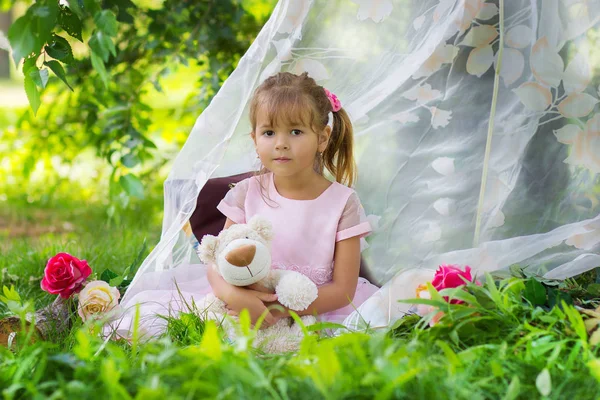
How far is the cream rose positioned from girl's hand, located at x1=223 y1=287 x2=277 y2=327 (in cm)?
39

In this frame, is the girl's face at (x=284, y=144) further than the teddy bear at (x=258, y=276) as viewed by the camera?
Yes

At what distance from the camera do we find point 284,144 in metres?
2.13

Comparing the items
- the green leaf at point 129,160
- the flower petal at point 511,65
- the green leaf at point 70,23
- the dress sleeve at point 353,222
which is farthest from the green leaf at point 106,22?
the green leaf at point 129,160

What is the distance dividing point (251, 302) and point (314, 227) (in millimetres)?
358

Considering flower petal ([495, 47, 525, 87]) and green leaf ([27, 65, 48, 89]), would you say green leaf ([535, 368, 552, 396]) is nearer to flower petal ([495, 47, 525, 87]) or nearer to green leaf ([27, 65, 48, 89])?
flower petal ([495, 47, 525, 87])

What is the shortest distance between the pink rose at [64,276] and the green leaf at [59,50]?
0.65m

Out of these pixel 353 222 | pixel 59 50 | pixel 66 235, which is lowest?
pixel 66 235

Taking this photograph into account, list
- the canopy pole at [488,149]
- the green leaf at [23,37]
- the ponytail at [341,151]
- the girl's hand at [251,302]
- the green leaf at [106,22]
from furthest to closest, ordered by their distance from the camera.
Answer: the ponytail at [341,151]
the canopy pole at [488,149]
the girl's hand at [251,302]
the green leaf at [106,22]
the green leaf at [23,37]

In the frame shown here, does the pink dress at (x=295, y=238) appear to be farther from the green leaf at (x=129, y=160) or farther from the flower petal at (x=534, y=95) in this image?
the green leaf at (x=129, y=160)

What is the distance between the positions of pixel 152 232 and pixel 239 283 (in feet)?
6.42

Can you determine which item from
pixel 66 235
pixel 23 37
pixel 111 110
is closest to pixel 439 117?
pixel 23 37

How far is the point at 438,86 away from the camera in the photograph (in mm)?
2264

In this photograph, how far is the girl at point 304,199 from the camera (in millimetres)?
2135

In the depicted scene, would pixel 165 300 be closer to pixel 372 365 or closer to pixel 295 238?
pixel 295 238
